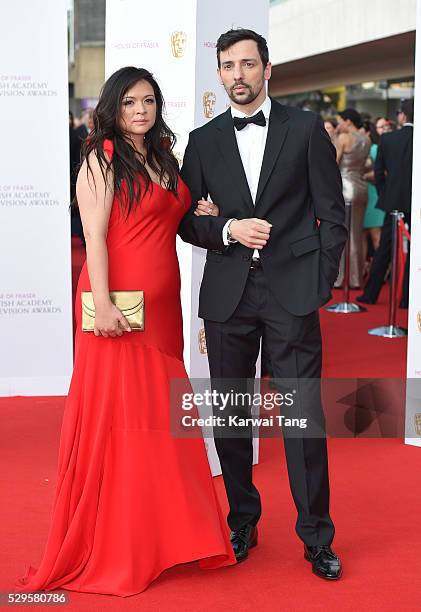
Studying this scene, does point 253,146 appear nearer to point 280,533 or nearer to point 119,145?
point 119,145

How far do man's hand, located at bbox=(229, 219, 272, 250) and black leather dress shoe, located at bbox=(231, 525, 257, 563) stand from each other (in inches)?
42.4

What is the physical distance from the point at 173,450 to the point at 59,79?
3.10 metres

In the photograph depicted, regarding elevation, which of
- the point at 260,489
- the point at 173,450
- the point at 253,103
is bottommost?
the point at 260,489

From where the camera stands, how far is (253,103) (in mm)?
3326

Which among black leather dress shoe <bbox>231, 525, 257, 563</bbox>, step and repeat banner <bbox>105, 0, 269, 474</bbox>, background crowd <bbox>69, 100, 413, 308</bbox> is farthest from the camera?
background crowd <bbox>69, 100, 413, 308</bbox>

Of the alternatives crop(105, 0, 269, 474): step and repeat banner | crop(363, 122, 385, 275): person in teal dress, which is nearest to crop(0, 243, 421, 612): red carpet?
crop(105, 0, 269, 474): step and repeat banner

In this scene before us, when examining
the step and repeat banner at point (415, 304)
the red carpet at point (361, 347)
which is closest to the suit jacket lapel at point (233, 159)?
the step and repeat banner at point (415, 304)

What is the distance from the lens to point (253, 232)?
321cm

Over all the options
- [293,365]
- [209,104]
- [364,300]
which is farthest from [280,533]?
[364,300]

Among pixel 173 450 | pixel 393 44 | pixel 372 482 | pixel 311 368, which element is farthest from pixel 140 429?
pixel 393 44

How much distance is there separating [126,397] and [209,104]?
1.49 metres

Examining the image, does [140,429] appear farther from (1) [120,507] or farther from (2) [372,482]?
(2) [372,482]

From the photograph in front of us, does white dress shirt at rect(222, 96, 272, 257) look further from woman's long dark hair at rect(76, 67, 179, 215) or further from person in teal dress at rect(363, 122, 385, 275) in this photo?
person in teal dress at rect(363, 122, 385, 275)

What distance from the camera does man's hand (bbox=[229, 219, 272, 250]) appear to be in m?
3.21
